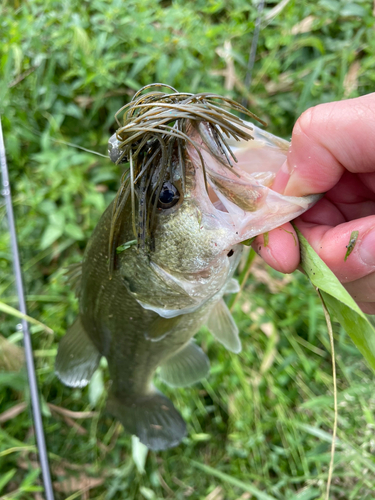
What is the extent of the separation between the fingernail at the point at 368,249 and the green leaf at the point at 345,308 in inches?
5.4

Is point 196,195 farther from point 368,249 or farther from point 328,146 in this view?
point 368,249

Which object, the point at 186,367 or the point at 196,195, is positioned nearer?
the point at 196,195

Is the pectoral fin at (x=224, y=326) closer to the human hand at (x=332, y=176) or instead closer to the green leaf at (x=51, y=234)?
→ the human hand at (x=332, y=176)

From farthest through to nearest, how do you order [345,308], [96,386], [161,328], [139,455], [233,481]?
[96,386] → [139,455] → [233,481] → [161,328] → [345,308]

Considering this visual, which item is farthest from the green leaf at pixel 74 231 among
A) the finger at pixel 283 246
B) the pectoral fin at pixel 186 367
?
the finger at pixel 283 246

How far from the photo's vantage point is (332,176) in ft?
2.97

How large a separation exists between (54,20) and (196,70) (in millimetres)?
909

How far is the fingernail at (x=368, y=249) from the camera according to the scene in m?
0.87

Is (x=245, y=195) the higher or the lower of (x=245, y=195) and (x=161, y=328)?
the higher

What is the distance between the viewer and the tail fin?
1.55 meters

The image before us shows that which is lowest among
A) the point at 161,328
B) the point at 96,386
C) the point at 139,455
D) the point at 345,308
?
the point at 139,455

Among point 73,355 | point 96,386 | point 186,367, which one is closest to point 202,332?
point 186,367

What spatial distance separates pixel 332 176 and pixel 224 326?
73cm

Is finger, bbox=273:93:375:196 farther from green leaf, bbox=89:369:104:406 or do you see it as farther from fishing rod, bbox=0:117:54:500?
green leaf, bbox=89:369:104:406
